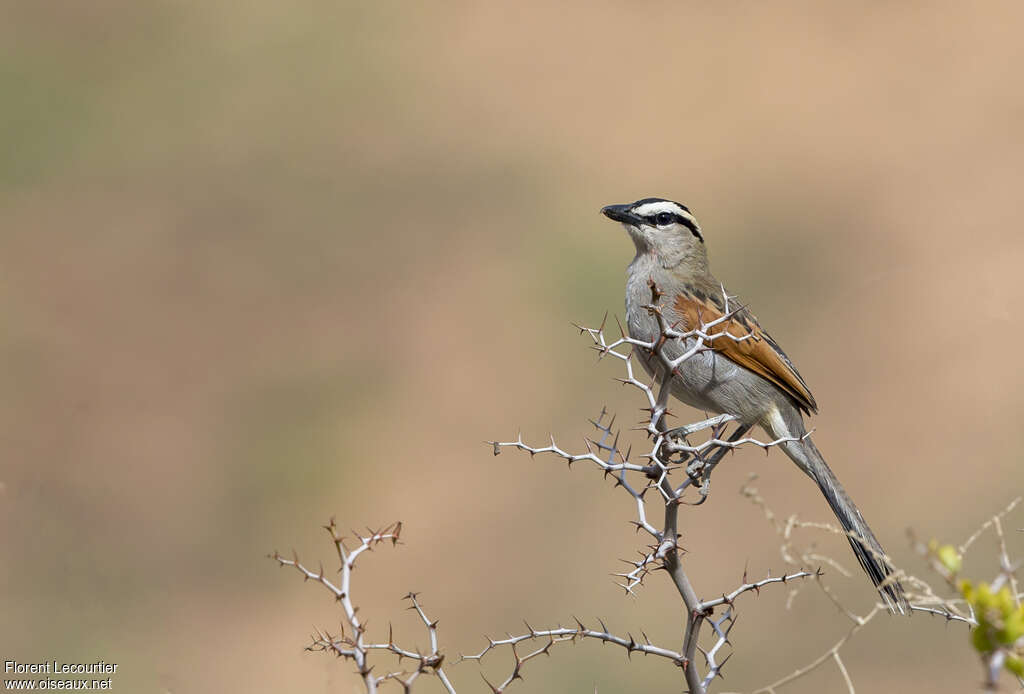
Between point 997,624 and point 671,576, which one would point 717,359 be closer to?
point 671,576

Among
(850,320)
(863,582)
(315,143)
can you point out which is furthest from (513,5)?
(863,582)

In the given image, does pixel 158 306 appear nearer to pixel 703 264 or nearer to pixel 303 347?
pixel 303 347

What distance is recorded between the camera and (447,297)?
48.1 ft

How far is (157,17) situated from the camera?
60.7 ft

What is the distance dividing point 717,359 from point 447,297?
8.68 meters

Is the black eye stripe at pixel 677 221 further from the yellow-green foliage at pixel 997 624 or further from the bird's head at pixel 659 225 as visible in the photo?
the yellow-green foliage at pixel 997 624

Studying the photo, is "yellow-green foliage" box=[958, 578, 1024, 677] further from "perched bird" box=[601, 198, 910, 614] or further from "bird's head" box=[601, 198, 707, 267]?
"bird's head" box=[601, 198, 707, 267]

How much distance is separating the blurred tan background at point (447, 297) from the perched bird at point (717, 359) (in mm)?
3157

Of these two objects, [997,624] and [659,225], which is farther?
[659,225]

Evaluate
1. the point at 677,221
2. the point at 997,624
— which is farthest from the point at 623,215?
the point at 997,624

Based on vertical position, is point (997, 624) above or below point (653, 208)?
below

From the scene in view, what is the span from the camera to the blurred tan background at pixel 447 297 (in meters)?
9.93

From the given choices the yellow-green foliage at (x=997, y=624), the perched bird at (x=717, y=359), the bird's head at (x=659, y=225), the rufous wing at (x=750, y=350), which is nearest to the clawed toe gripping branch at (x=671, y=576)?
the yellow-green foliage at (x=997, y=624)

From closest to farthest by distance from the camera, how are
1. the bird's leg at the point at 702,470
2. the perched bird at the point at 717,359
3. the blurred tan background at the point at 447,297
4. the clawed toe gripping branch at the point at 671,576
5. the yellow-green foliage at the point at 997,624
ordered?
the yellow-green foliage at the point at 997,624, the clawed toe gripping branch at the point at 671,576, the bird's leg at the point at 702,470, the perched bird at the point at 717,359, the blurred tan background at the point at 447,297
